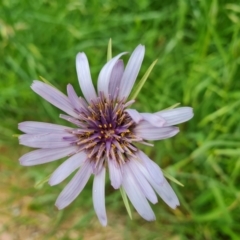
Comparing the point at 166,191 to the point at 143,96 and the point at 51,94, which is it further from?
the point at 143,96

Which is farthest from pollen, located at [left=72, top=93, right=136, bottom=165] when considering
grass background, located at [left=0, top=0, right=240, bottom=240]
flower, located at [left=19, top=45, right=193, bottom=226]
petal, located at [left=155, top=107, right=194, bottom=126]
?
grass background, located at [left=0, top=0, right=240, bottom=240]

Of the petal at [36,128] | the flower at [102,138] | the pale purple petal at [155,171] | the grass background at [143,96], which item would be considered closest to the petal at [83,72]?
the flower at [102,138]

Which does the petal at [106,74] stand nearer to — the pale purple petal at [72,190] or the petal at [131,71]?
Answer: the petal at [131,71]

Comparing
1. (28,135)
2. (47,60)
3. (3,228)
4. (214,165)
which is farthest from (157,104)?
(28,135)

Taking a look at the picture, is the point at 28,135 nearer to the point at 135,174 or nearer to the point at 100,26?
the point at 135,174

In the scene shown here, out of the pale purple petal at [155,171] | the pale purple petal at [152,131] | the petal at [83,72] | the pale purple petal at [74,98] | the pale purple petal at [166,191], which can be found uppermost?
the petal at [83,72]

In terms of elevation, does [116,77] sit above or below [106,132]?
above

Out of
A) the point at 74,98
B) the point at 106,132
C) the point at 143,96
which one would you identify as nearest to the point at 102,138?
the point at 106,132
